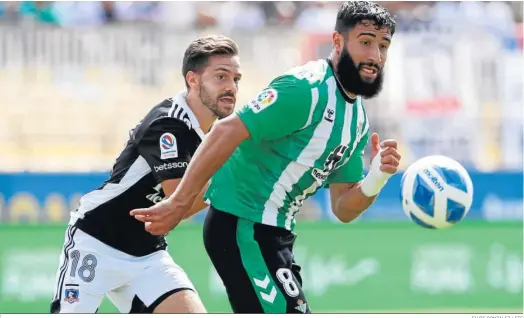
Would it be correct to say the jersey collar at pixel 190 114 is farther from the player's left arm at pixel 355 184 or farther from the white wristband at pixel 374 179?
the white wristband at pixel 374 179

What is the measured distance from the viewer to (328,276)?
12219 millimetres

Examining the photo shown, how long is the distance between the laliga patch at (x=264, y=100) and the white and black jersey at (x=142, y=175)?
2.50 ft

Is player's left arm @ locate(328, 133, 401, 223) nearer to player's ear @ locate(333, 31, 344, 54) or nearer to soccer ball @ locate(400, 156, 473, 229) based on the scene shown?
soccer ball @ locate(400, 156, 473, 229)

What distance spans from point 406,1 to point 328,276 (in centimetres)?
564

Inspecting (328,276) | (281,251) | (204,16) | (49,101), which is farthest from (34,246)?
(281,251)

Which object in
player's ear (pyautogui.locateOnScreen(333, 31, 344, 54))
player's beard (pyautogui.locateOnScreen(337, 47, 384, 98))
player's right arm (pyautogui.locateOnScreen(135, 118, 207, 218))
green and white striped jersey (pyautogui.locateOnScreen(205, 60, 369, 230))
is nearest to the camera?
green and white striped jersey (pyautogui.locateOnScreen(205, 60, 369, 230))

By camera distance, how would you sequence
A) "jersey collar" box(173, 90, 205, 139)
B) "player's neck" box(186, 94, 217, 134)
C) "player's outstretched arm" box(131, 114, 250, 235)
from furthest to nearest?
"player's neck" box(186, 94, 217, 134), "jersey collar" box(173, 90, 205, 139), "player's outstretched arm" box(131, 114, 250, 235)

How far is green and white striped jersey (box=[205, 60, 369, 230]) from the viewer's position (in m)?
5.54

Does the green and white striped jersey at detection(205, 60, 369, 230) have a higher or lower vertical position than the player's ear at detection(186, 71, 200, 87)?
lower

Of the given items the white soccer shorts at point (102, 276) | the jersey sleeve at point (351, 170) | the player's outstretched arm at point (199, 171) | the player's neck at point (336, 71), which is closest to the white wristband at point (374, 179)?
the jersey sleeve at point (351, 170)

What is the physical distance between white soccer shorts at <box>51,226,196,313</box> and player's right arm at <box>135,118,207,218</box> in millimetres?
693

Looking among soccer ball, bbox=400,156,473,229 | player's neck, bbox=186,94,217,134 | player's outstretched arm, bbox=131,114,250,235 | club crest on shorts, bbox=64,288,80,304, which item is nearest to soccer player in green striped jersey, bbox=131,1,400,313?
player's outstretched arm, bbox=131,114,250,235

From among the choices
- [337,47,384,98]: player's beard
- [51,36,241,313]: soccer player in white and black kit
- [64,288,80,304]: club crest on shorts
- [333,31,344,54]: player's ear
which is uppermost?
[333,31,344,54]: player's ear

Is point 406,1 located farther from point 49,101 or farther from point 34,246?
point 34,246
